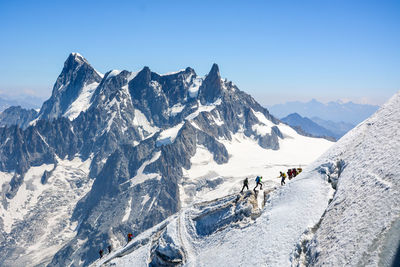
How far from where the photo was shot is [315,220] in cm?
3175

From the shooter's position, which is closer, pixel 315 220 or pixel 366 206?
pixel 366 206

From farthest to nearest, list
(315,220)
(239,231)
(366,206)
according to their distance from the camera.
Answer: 1. (239,231)
2. (315,220)
3. (366,206)

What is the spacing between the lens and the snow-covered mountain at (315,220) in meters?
24.5

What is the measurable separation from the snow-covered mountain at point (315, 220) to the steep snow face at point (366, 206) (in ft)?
0.26

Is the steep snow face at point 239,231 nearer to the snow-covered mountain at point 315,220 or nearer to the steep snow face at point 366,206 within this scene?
the snow-covered mountain at point 315,220

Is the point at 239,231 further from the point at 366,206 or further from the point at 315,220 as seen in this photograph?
the point at 366,206

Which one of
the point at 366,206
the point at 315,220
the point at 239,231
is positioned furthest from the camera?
the point at 239,231

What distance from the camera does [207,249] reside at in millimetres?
40406

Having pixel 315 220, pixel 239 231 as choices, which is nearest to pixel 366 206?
pixel 315 220

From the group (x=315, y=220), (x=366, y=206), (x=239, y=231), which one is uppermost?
(x=366, y=206)

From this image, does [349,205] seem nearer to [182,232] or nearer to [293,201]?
[293,201]

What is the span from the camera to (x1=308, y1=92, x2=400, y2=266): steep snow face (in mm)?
23000

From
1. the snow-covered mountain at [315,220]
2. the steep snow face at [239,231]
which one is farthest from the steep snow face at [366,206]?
the steep snow face at [239,231]

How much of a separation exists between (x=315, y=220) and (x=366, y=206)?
20.4ft
